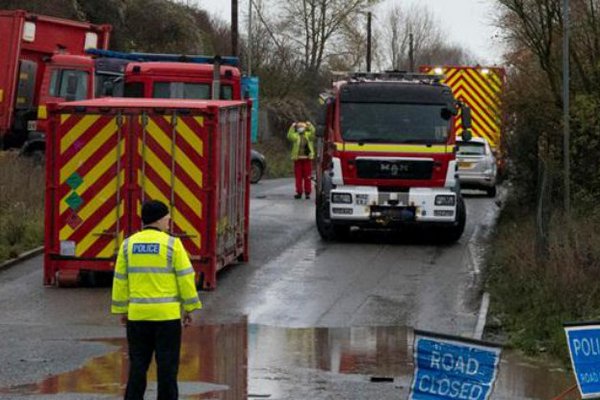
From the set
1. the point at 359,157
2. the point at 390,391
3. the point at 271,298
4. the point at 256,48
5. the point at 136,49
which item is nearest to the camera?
the point at 390,391

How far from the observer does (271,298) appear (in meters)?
16.3

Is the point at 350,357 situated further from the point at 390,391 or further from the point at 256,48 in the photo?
the point at 256,48

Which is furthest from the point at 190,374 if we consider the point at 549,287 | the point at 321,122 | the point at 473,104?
the point at 473,104

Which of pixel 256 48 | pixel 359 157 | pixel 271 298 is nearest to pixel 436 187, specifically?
pixel 359 157

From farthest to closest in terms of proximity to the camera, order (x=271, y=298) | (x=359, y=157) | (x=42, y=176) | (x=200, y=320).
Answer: (x=42, y=176) → (x=359, y=157) → (x=271, y=298) → (x=200, y=320)

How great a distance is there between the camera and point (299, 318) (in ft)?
48.9

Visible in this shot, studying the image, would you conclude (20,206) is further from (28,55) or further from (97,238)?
(28,55)

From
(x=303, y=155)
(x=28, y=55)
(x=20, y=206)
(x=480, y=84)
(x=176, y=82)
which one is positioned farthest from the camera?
(x=480, y=84)

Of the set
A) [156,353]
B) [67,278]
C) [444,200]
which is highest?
[444,200]

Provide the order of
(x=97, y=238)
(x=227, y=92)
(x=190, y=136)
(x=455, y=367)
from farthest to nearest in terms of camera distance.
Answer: (x=227, y=92)
(x=97, y=238)
(x=190, y=136)
(x=455, y=367)

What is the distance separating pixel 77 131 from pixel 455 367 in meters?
8.90

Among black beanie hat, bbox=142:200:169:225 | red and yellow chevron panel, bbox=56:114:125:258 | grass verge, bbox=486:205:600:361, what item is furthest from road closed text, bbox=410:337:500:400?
red and yellow chevron panel, bbox=56:114:125:258

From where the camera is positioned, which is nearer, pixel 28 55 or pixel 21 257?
pixel 21 257

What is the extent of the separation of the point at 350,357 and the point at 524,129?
1080 cm
